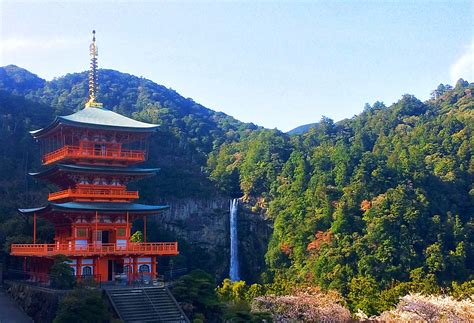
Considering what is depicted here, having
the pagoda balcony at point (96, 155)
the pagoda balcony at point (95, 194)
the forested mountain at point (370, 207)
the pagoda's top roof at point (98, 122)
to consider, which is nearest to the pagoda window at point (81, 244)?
the pagoda balcony at point (95, 194)

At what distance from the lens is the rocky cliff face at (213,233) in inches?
1993

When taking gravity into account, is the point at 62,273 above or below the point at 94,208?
below

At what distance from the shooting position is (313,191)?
49.8 m

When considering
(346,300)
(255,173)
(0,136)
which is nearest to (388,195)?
(346,300)

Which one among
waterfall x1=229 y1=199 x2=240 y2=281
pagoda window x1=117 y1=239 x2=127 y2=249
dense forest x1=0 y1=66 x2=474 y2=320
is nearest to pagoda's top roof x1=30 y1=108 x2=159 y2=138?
pagoda window x1=117 y1=239 x2=127 y2=249

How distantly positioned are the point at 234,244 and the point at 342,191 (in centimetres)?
1023

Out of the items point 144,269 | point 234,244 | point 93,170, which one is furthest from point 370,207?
point 93,170

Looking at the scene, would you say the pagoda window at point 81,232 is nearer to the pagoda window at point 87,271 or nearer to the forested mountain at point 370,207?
the pagoda window at point 87,271

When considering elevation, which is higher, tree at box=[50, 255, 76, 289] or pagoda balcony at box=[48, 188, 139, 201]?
pagoda balcony at box=[48, 188, 139, 201]

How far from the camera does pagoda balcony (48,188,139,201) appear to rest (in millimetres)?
30312

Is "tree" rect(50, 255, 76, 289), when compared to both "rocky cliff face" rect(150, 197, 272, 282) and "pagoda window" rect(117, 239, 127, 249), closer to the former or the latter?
"pagoda window" rect(117, 239, 127, 249)

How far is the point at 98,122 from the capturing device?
31.0 metres

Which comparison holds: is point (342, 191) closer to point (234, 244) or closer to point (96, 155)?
point (234, 244)

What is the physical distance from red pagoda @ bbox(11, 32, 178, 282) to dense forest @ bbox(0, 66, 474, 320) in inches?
230
